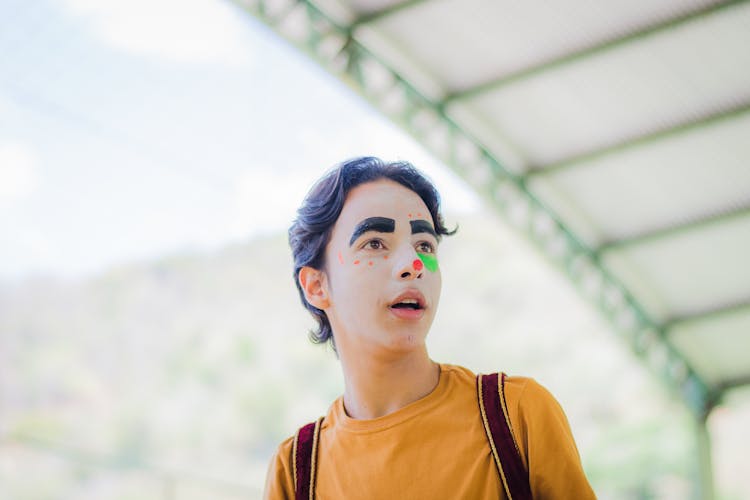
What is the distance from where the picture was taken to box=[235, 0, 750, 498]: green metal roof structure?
300 inches

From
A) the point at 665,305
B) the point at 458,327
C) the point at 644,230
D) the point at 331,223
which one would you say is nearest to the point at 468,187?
the point at 644,230

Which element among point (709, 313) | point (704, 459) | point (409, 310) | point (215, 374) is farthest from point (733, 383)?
point (215, 374)

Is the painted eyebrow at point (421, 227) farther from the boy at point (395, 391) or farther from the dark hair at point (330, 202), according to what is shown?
the dark hair at point (330, 202)

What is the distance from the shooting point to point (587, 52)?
7.80 metres

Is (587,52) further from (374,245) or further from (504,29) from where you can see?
(374,245)

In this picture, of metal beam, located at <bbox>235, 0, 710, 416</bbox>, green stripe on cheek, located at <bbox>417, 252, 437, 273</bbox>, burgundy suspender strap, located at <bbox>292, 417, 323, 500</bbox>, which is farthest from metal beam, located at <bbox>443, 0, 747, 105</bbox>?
burgundy suspender strap, located at <bbox>292, 417, 323, 500</bbox>

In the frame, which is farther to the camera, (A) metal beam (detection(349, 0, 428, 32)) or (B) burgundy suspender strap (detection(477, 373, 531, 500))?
(A) metal beam (detection(349, 0, 428, 32))

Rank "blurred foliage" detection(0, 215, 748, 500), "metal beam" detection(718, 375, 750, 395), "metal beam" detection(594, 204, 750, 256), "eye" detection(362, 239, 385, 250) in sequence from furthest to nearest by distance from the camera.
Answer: "blurred foliage" detection(0, 215, 748, 500) < "metal beam" detection(718, 375, 750, 395) < "metal beam" detection(594, 204, 750, 256) < "eye" detection(362, 239, 385, 250)

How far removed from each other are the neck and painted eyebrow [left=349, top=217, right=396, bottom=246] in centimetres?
35

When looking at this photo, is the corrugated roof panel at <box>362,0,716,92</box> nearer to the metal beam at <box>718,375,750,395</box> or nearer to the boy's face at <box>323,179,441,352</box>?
the metal beam at <box>718,375,750,395</box>

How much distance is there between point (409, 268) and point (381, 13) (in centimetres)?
541

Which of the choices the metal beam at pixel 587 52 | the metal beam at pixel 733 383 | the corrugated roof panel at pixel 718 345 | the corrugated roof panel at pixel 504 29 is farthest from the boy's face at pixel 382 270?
the metal beam at pixel 733 383

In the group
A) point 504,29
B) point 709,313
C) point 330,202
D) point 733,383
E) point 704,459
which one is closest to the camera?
point 330,202

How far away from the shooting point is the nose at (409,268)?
275cm
